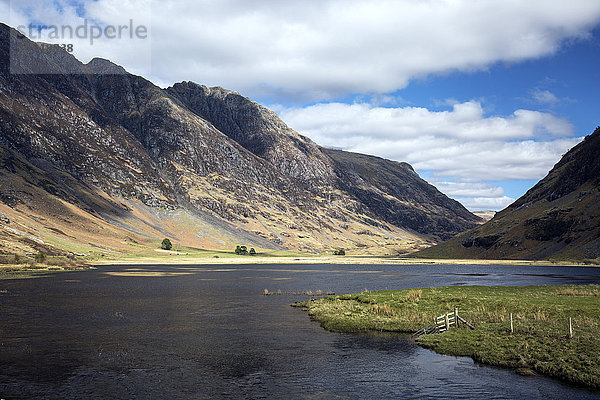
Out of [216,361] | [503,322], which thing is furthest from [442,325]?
[216,361]

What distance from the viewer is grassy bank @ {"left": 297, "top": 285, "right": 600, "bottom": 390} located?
117 feet

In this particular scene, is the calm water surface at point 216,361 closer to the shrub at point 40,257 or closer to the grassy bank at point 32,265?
the grassy bank at point 32,265

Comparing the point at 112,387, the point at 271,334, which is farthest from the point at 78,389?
the point at 271,334

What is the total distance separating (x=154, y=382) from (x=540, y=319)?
138ft

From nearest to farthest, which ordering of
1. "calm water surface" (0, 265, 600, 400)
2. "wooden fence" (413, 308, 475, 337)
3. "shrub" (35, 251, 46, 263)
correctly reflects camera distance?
"calm water surface" (0, 265, 600, 400), "wooden fence" (413, 308, 475, 337), "shrub" (35, 251, 46, 263)

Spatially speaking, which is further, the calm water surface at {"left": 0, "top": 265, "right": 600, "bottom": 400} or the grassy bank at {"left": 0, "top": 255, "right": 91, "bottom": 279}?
the grassy bank at {"left": 0, "top": 255, "right": 91, "bottom": 279}

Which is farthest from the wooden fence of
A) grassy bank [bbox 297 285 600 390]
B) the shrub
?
the shrub

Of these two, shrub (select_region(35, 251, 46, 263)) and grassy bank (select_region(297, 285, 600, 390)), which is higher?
shrub (select_region(35, 251, 46, 263))

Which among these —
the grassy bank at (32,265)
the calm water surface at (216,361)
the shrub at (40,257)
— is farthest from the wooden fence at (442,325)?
the shrub at (40,257)

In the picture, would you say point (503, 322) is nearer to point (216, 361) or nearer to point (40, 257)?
point (216, 361)

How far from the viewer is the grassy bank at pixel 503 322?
35.8 metres

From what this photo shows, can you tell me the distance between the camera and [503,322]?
164 ft

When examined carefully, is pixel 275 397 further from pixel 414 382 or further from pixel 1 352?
pixel 1 352

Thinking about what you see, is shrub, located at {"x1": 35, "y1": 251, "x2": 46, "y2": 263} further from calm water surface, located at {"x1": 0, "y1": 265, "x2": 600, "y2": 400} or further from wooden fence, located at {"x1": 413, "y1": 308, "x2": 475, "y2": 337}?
wooden fence, located at {"x1": 413, "y1": 308, "x2": 475, "y2": 337}
